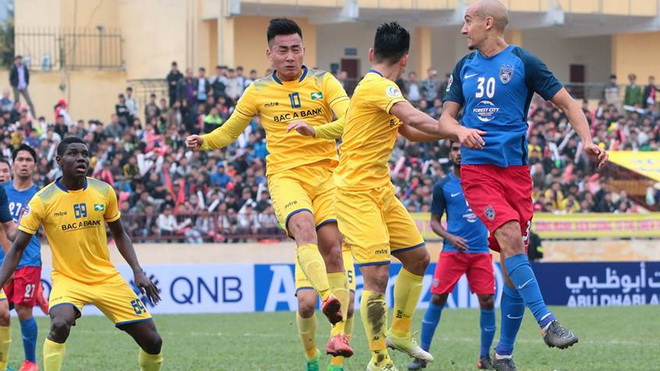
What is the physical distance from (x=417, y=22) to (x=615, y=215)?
12.7m

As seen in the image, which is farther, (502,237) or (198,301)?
(198,301)

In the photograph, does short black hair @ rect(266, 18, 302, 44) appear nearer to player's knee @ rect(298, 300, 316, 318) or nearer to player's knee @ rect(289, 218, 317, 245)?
player's knee @ rect(289, 218, 317, 245)

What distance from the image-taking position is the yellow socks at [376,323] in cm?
1044

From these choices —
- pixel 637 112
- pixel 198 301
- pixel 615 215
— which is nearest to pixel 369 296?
pixel 198 301

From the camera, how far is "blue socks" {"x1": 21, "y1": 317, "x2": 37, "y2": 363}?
12.8 m

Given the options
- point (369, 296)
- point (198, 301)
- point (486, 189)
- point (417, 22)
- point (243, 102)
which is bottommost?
point (198, 301)

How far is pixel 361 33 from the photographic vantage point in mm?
41094

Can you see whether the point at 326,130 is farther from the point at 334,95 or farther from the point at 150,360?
the point at 150,360

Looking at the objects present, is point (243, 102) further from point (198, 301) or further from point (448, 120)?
point (198, 301)

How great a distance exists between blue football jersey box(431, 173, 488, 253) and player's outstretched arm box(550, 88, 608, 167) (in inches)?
181

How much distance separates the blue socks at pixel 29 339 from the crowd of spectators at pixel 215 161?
40.7 feet

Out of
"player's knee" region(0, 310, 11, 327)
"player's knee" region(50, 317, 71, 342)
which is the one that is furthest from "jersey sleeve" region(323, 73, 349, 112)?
"player's knee" region(0, 310, 11, 327)

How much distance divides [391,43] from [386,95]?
51 cm

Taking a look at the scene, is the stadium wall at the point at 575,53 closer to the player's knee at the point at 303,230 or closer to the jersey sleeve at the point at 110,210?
the player's knee at the point at 303,230
